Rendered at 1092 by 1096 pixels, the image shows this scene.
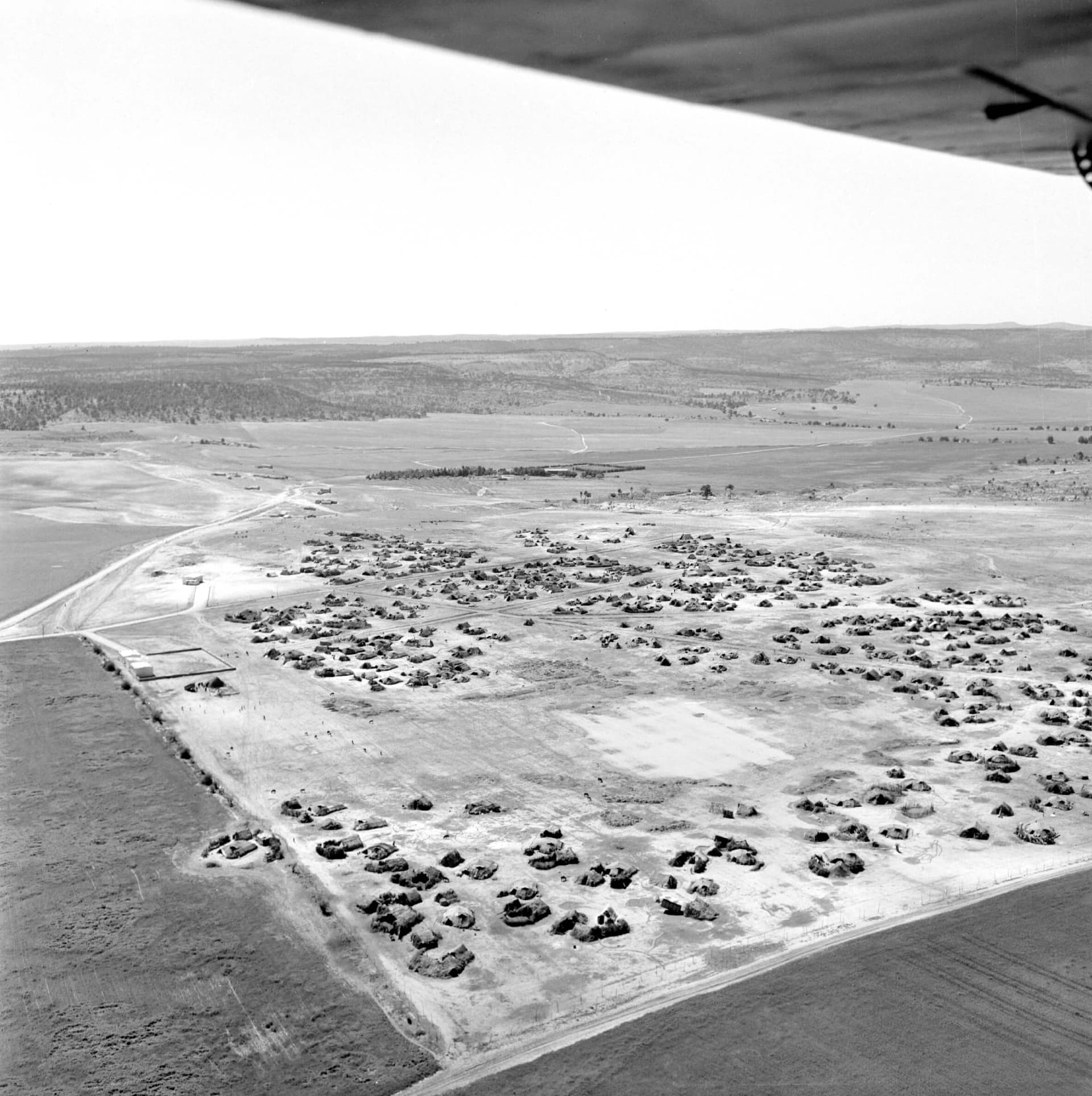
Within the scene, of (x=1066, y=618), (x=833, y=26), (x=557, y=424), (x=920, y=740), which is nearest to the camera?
(x=833, y=26)

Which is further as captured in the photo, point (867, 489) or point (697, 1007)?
point (867, 489)

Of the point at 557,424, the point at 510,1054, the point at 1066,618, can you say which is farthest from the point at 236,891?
the point at 557,424

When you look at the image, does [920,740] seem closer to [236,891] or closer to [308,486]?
[236,891]

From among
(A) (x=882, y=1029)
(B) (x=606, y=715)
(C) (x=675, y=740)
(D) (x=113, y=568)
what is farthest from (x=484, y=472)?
(A) (x=882, y=1029)

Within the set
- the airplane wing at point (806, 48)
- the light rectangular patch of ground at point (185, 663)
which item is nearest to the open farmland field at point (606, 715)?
the light rectangular patch of ground at point (185, 663)

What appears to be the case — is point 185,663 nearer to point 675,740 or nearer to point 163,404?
point 675,740

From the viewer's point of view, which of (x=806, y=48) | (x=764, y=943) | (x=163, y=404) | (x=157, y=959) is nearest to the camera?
(x=806, y=48)
